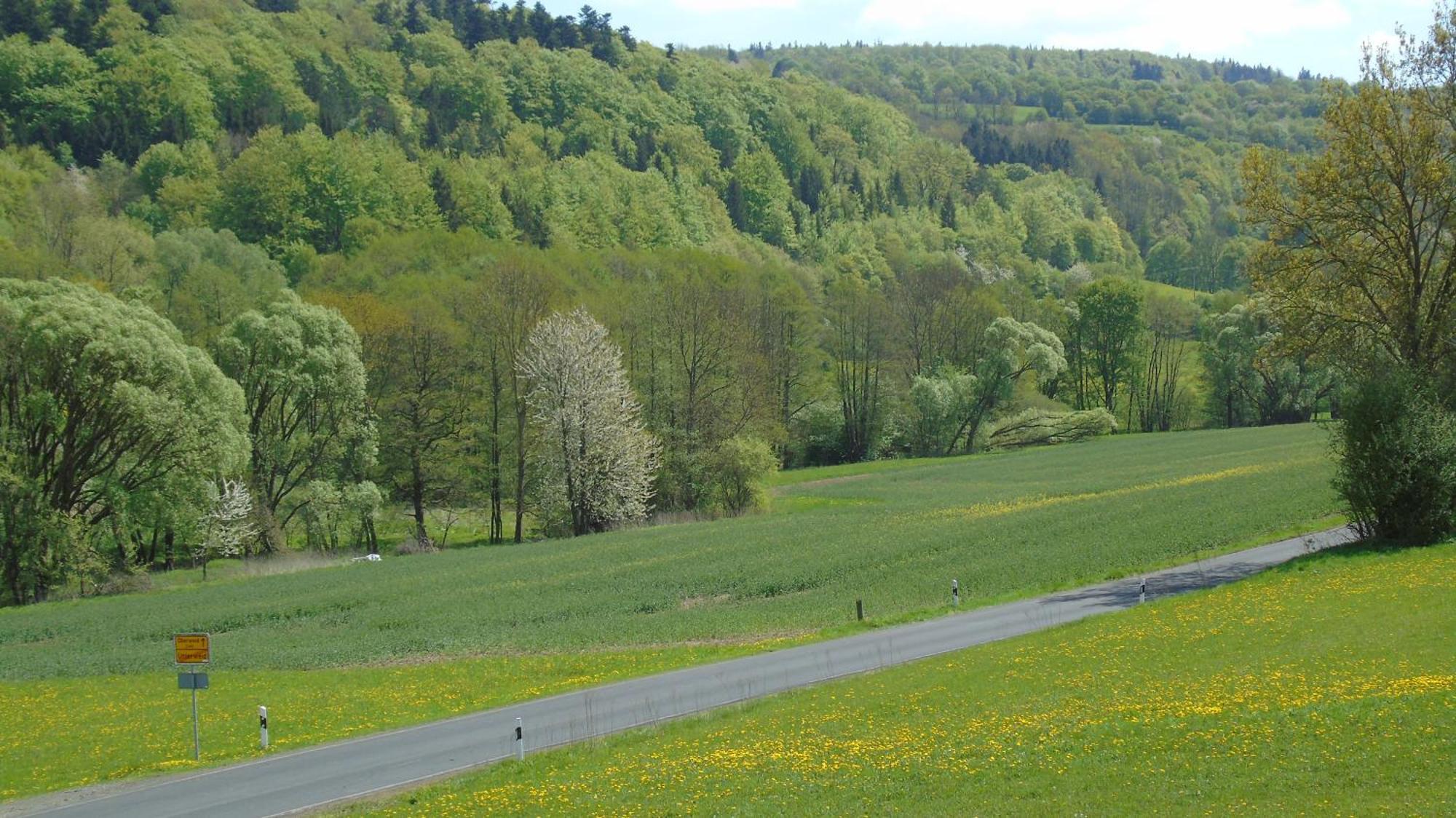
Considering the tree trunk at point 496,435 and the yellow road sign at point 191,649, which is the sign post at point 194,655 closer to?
the yellow road sign at point 191,649

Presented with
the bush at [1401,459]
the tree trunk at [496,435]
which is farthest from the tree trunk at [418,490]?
the bush at [1401,459]

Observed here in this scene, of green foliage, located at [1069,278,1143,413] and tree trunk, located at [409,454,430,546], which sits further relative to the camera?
green foliage, located at [1069,278,1143,413]

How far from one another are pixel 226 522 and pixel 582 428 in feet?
69.8

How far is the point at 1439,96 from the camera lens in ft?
123

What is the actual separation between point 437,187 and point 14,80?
49234 mm

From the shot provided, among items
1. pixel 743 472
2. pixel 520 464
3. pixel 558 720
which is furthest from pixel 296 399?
pixel 558 720

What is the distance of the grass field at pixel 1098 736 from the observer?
1492cm

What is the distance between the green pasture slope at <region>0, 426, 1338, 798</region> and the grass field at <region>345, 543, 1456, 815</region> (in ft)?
28.5

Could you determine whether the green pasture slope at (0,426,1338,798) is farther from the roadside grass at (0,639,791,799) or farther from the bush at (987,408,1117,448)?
the bush at (987,408,1117,448)

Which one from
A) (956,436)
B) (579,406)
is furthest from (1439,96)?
(956,436)

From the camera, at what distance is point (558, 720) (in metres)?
25.5

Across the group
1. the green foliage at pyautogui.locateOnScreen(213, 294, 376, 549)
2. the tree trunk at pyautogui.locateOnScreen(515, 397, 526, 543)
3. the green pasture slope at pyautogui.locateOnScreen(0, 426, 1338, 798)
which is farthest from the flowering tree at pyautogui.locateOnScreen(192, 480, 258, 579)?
the tree trunk at pyautogui.locateOnScreen(515, 397, 526, 543)

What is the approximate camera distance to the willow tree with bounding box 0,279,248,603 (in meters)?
54.0

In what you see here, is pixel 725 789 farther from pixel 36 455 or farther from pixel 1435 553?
pixel 36 455
